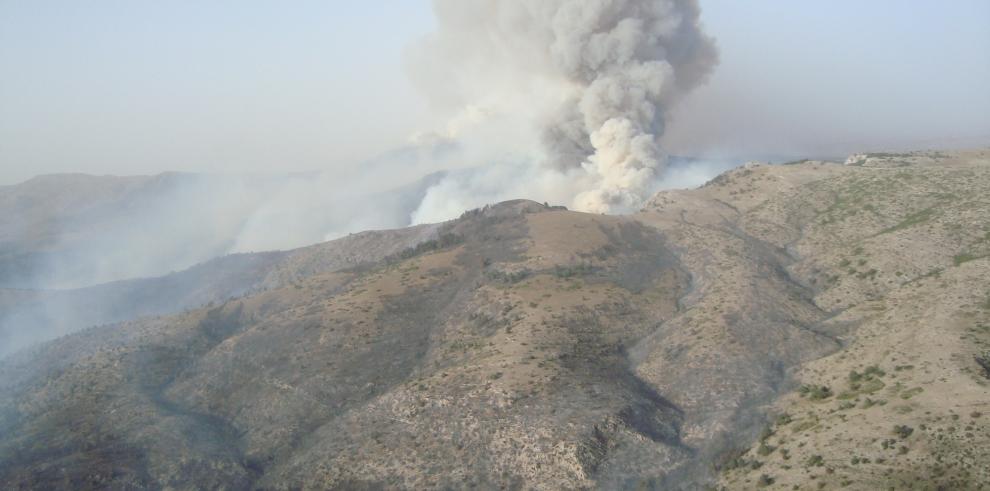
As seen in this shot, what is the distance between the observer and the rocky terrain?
40812mm

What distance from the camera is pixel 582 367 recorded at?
52.3 m

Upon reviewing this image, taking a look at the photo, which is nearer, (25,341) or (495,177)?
(25,341)

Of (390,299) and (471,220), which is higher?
(471,220)

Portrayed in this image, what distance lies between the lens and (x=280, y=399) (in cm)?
5416

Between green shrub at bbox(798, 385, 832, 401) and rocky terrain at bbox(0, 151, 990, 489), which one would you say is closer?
rocky terrain at bbox(0, 151, 990, 489)

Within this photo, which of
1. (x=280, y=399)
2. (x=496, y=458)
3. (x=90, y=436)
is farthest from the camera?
(x=280, y=399)

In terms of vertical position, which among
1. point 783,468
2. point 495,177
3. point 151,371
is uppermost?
point 495,177

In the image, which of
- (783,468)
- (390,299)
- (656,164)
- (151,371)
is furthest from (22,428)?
(656,164)

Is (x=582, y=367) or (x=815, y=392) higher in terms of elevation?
(x=582, y=367)

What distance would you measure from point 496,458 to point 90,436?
25943 mm

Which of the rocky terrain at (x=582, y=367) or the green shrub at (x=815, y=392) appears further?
the green shrub at (x=815, y=392)

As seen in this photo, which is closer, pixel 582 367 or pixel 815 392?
pixel 815 392

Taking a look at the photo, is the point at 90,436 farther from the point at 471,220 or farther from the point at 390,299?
the point at 471,220

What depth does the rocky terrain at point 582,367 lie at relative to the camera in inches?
1607
